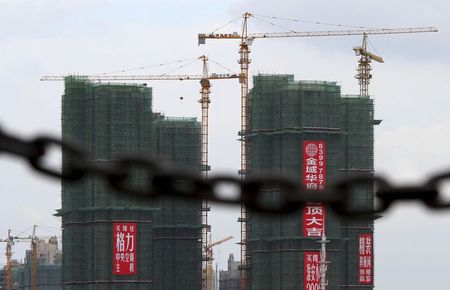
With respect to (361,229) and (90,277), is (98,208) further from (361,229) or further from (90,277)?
(361,229)

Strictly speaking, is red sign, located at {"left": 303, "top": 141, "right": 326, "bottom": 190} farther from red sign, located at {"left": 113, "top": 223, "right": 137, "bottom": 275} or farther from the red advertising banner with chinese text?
red sign, located at {"left": 113, "top": 223, "right": 137, "bottom": 275}

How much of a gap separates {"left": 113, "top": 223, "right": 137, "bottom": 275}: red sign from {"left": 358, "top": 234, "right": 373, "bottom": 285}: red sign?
67.5 feet

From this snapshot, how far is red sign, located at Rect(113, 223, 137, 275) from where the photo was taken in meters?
147

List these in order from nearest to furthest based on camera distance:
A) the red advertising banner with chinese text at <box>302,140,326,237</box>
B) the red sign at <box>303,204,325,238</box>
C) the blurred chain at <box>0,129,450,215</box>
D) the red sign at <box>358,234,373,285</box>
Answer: the blurred chain at <box>0,129,450,215</box> < the red advertising banner with chinese text at <box>302,140,326,237</box> < the red sign at <box>303,204,325,238</box> < the red sign at <box>358,234,373,285</box>

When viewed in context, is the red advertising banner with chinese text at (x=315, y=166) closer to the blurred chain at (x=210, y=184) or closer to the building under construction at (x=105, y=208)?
the building under construction at (x=105, y=208)

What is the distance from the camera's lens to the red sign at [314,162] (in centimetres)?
14375

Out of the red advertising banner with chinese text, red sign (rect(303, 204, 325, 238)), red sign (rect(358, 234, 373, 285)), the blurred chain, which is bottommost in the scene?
the blurred chain

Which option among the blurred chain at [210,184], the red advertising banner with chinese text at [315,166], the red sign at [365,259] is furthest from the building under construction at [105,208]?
the blurred chain at [210,184]

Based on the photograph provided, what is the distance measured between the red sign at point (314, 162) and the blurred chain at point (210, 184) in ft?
455

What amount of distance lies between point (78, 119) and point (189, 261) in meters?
19.4

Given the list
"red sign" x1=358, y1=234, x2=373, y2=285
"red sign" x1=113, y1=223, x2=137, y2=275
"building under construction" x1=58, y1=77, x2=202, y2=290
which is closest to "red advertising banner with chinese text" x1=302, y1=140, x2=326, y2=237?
"red sign" x1=358, y1=234, x2=373, y2=285

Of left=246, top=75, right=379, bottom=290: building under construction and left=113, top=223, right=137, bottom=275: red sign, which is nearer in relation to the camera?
left=246, top=75, right=379, bottom=290: building under construction

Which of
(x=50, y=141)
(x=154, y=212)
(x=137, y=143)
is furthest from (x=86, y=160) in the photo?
(x=154, y=212)

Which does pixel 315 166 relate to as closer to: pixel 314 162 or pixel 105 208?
pixel 314 162
